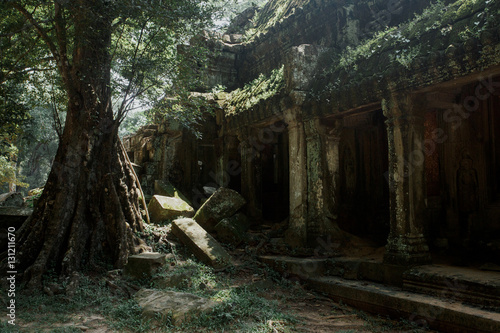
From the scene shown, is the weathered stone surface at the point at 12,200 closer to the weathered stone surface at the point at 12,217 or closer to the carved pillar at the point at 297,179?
the weathered stone surface at the point at 12,217

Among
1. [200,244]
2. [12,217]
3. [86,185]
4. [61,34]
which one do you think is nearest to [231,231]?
[200,244]

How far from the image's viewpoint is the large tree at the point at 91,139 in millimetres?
5500

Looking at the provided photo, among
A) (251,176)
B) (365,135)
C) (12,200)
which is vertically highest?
(365,135)

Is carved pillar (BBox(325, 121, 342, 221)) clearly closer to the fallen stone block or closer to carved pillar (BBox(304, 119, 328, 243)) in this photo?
carved pillar (BBox(304, 119, 328, 243))

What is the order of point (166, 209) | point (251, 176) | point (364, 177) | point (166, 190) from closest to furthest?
1. point (166, 209)
2. point (364, 177)
3. point (166, 190)
4. point (251, 176)

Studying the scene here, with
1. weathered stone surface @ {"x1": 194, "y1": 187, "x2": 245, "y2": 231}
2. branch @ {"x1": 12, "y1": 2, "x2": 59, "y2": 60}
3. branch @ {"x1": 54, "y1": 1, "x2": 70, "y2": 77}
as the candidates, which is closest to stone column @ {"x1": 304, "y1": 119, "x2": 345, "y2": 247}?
weathered stone surface @ {"x1": 194, "y1": 187, "x2": 245, "y2": 231}

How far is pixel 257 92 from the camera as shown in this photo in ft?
27.6

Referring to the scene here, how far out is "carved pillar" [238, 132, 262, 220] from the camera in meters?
8.83

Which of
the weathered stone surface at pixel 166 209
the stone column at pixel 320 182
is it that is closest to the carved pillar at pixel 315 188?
the stone column at pixel 320 182

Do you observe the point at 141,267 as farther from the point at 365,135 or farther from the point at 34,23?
the point at 365,135

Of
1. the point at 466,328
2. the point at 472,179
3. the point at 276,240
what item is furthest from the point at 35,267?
the point at 472,179

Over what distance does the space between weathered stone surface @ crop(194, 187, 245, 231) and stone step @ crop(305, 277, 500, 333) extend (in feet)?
9.80

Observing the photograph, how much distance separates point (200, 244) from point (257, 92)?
388 centimetres

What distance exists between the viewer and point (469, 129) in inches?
264
